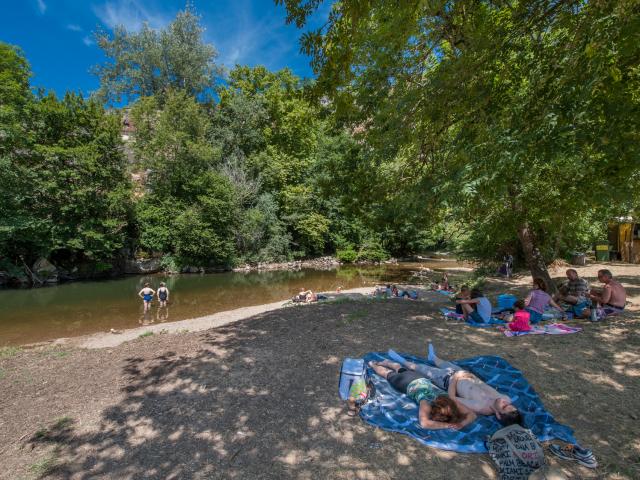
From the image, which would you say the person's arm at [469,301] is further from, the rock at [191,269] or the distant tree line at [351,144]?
the rock at [191,269]

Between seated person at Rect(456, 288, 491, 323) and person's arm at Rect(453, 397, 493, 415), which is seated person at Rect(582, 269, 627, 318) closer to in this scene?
seated person at Rect(456, 288, 491, 323)

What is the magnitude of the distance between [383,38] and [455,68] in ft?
4.39

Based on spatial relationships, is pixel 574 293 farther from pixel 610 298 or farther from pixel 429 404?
pixel 429 404

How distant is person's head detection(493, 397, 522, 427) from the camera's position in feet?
10.4

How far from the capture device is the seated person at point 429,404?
338 cm

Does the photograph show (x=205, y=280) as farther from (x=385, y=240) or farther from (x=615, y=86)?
(x=615, y=86)

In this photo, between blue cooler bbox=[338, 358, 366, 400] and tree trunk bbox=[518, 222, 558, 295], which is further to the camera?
tree trunk bbox=[518, 222, 558, 295]

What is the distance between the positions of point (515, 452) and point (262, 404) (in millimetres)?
2559

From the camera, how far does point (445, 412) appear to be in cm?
342

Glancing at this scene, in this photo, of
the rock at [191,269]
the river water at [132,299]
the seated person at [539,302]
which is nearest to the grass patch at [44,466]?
the seated person at [539,302]

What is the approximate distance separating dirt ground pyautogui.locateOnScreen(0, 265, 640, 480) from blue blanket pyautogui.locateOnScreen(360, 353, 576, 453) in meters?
0.11

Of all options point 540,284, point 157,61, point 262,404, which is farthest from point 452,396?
point 157,61

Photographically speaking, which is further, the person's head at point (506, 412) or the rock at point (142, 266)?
the rock at point (142, 266)

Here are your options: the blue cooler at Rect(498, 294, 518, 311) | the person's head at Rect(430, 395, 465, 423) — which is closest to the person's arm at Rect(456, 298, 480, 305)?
the blue cooler at Rect(498, 294, 518, 311)
